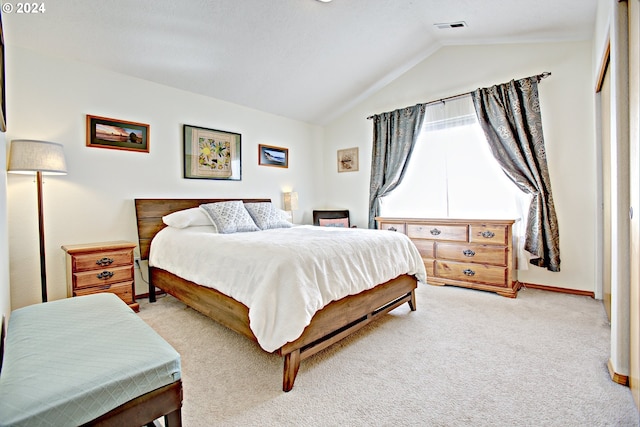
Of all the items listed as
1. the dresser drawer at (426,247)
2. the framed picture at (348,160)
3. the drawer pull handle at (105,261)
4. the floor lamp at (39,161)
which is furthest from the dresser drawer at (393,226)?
the floor lamp at (39,161)

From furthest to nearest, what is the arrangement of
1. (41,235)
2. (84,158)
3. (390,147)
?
(390,147) → (84,158) → (41,235)

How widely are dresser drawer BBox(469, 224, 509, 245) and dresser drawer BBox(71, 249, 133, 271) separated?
11.6 ft

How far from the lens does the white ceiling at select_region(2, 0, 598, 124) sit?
2477 mm

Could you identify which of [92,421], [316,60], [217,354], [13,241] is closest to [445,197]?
[316,60]

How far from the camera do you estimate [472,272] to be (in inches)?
132

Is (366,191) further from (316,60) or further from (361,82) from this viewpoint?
(316,60)

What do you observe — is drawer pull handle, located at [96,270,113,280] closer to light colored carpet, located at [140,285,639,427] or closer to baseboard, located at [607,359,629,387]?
light colored carpet, located at [140,285,639,427]

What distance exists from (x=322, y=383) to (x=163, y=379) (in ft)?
3.04

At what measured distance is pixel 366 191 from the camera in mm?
4828

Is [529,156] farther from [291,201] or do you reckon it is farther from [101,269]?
[101,269]

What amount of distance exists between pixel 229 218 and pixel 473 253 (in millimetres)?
2711

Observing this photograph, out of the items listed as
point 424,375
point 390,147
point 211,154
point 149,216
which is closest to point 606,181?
point 390,147

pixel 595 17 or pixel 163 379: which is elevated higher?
pixel 595 17

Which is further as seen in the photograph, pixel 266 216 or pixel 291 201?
pixel 291 201
